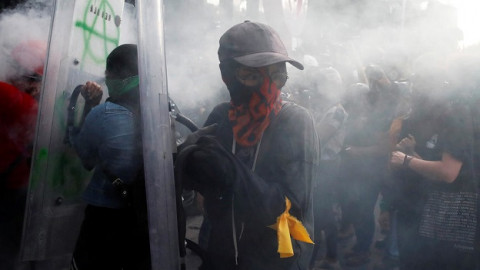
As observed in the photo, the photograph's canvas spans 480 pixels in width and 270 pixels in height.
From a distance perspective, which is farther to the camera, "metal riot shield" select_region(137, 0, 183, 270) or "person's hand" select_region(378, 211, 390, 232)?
"person's hand" select_region(378, 211, 390, 232)

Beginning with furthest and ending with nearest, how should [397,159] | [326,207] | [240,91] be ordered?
[326,207]
[397,159]
[240,91]

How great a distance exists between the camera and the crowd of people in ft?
5.15

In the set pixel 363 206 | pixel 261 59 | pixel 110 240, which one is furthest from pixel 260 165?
pixel 363 206

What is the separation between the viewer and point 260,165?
5.43 feet

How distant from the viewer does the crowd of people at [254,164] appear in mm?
1568

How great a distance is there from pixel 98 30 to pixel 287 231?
1.43 metres

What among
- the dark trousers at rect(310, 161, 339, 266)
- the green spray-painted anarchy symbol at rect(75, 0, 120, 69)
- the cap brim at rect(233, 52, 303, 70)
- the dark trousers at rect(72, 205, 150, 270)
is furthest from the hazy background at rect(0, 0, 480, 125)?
the cap brim at rect(233, 52, 303, 70)

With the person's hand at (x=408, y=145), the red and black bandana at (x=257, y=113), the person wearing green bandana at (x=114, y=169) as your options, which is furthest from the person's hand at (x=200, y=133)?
the person's hand at (x=408, y=145)

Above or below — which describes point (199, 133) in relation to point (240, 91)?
below

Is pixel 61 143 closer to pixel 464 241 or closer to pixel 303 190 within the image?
pixel 303 190

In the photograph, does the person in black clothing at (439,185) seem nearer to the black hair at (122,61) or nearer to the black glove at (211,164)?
the black glove at (211,164)

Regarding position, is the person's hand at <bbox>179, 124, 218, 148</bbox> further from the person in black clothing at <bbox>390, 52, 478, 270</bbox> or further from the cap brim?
the person in black clothing at <bbox>390, 52, 478, 270</bbox>

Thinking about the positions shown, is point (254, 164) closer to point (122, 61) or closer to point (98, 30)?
point (122, 61)

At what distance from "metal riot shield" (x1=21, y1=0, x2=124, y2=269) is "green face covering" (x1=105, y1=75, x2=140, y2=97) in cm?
14
